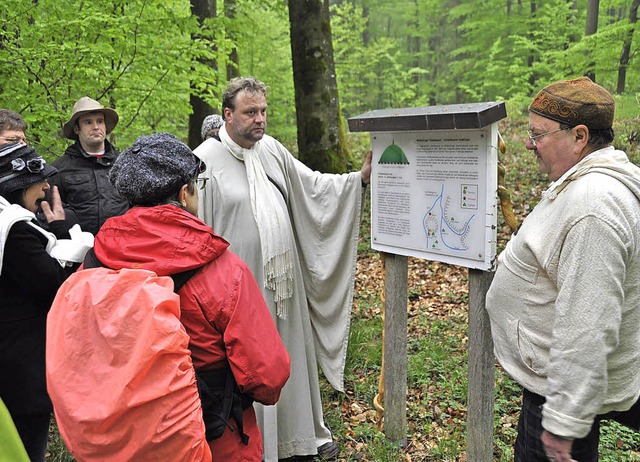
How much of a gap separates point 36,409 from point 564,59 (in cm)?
1032

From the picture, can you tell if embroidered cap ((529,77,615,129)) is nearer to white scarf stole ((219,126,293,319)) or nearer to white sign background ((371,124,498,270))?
white sign background ((371,124,498,270))

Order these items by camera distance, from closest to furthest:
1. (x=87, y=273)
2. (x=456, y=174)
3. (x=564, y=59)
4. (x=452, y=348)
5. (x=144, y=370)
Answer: (x=144, y=370) → (x=87, y=273) → (x=456, y=174) → (x=452, y=348) → (x=564, y=59)

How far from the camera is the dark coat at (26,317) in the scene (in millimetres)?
2363

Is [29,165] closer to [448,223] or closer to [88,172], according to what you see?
[88,172]

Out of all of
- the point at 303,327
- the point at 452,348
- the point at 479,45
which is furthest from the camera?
the point at 479,45

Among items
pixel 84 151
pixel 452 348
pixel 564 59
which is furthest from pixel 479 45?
pixel 84 151

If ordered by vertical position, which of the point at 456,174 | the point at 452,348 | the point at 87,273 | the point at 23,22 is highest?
the point at 23,22

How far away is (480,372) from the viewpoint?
285 cm

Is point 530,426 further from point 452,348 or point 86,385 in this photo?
point 452,348

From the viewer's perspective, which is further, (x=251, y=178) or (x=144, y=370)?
(x=251, y=178)

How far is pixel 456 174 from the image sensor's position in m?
2.77

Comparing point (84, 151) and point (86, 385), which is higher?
point (84, 151)

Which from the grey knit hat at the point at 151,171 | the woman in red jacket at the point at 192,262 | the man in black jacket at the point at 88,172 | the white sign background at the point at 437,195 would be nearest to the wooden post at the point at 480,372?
the white sign background at the point at 437,195

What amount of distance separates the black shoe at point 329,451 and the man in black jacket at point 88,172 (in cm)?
240
